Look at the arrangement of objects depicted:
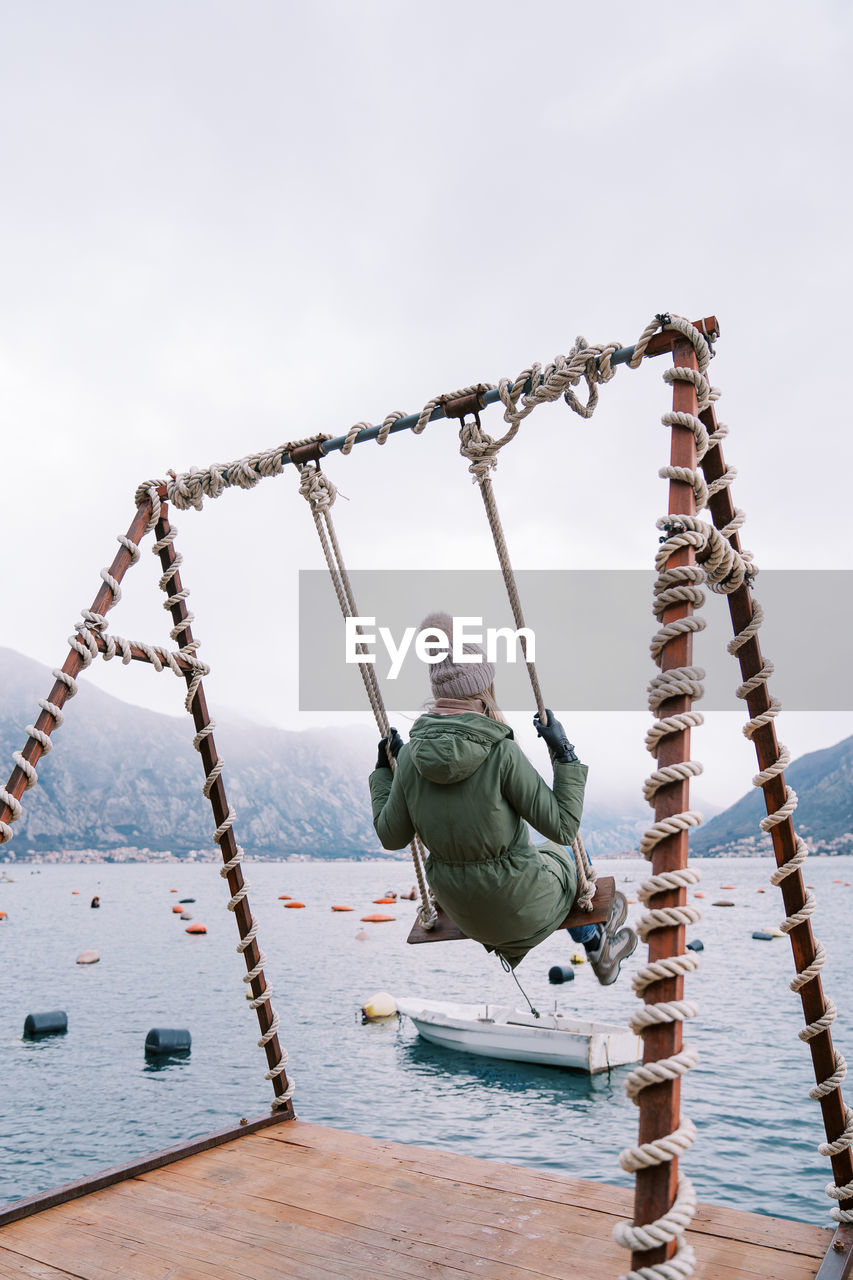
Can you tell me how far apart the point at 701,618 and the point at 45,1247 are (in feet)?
9.82

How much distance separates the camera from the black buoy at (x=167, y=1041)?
56.2 feet

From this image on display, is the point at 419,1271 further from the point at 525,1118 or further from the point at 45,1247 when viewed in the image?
the point at 525,1118

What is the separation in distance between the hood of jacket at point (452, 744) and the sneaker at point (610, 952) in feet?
3.92

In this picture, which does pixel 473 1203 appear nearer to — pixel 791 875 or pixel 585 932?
pixel 585 932

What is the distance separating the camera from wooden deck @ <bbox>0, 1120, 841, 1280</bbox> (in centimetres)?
281

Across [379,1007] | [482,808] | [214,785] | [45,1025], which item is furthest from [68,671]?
[379,1007]

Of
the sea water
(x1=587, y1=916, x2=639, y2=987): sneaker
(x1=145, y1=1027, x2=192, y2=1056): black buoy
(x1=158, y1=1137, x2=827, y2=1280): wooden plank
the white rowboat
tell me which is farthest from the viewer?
(x1=145, y1=1027, x2=192, y2=1056): black buoy

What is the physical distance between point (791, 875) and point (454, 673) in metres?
1.31

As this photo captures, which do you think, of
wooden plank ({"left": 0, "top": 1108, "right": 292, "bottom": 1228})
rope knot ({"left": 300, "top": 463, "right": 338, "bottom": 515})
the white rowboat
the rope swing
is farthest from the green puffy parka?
the white rowboat

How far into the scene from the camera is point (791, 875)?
3016mm

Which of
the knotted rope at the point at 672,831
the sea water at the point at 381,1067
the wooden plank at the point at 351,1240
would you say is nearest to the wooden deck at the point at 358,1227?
the wooden plank at the point at 351,1240

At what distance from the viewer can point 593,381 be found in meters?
2.75

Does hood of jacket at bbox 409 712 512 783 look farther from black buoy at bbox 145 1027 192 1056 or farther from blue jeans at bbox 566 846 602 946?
black buoy at bbox 145 1027 192 1056

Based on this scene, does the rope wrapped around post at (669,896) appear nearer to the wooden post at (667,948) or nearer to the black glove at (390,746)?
the wooden post at (667,948)
